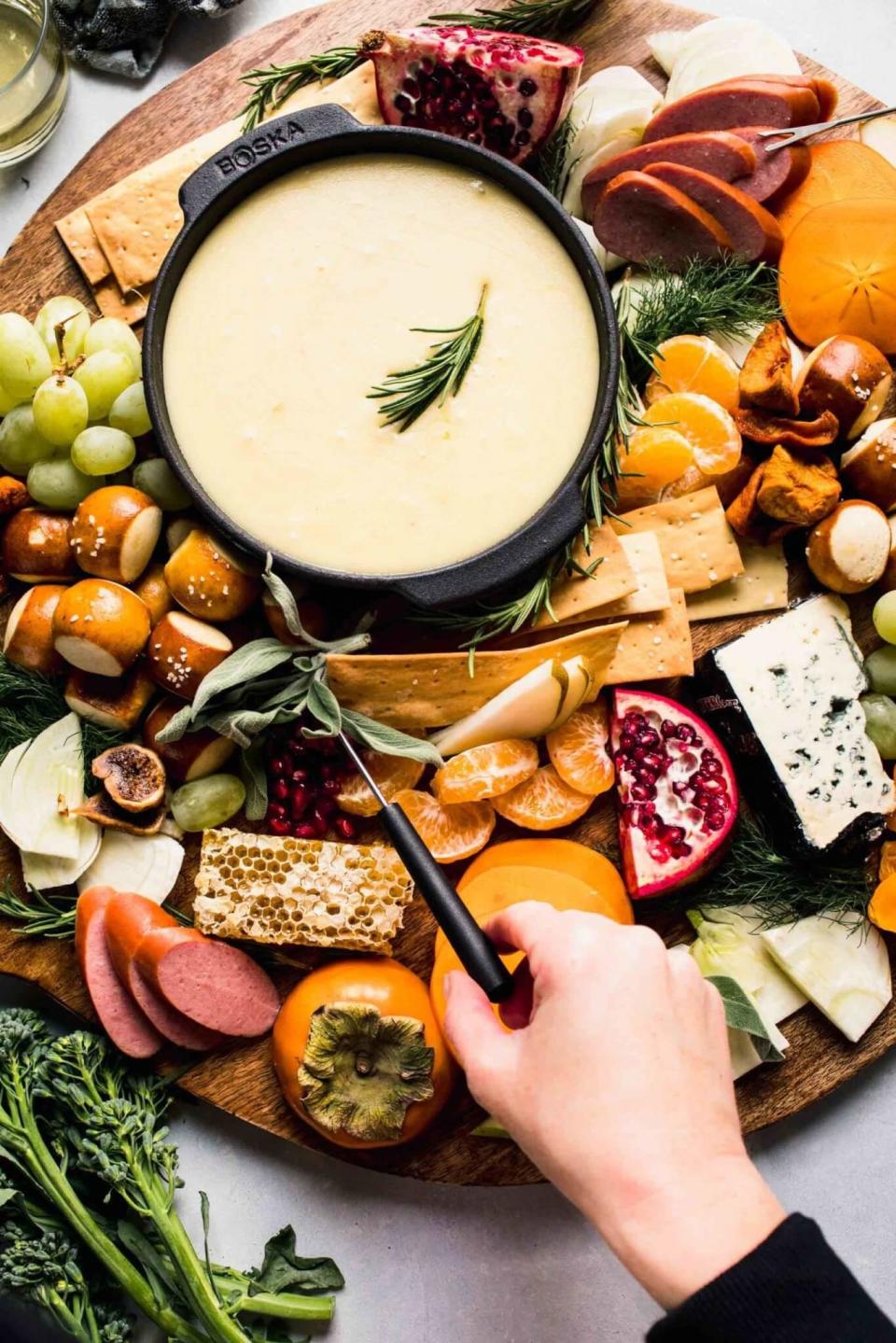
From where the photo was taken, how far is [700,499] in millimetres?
2219

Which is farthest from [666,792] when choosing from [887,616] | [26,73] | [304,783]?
[26,73]

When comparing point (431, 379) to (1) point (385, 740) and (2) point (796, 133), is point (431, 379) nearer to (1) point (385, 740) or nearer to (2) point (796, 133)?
(1) point (385, 740)

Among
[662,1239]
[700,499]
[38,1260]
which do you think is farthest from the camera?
[700,499]

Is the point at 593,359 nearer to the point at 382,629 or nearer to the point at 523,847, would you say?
the point at 382,629

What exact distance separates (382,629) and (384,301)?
58 centimetres

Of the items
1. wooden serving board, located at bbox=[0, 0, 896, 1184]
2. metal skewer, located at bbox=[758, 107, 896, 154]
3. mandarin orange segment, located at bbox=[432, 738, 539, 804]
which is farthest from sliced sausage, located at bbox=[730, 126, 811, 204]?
mandarin orange segment, located at bbox=[432, 738, 539, 804]

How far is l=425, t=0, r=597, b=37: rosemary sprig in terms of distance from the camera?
230 centimetres

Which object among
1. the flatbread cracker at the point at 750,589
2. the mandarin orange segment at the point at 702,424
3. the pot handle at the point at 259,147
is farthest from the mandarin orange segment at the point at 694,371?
the pot handle at the point at 259,147

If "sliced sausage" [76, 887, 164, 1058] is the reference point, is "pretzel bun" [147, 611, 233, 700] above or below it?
above

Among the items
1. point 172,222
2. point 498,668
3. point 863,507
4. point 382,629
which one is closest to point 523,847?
point 498,668

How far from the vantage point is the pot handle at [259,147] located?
2.09 meters

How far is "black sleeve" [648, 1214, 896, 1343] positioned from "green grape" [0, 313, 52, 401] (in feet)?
5.83

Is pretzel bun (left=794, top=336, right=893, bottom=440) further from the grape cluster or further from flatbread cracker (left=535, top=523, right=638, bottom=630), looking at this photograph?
the grape cluster

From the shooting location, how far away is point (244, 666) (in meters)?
2.02
